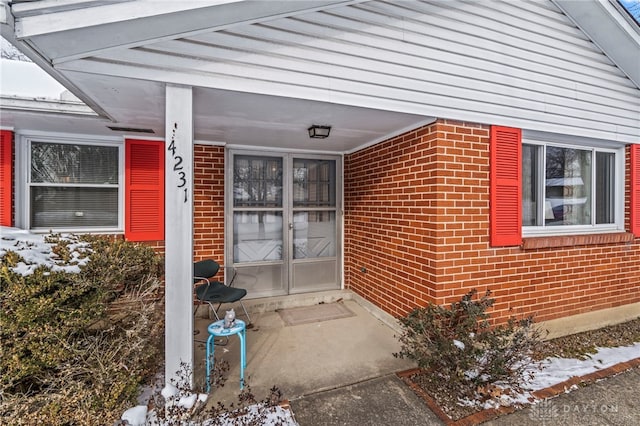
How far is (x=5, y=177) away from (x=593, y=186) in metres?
7.53

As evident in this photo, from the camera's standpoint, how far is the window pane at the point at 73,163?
3676 mm

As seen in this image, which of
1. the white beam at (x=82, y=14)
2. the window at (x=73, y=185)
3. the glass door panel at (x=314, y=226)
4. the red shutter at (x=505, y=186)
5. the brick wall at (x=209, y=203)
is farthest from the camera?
the glass door panel at (x=314, y=226)

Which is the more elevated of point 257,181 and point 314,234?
point 257,181

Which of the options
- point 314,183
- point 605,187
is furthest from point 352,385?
point 605,187

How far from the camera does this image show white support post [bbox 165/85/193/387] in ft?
7.30

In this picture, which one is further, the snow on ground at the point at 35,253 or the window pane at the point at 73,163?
the window pane at the point at 73,163

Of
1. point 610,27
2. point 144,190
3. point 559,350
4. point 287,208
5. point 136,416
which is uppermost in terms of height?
point 610,27

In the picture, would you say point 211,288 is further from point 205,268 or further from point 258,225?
point 258,225

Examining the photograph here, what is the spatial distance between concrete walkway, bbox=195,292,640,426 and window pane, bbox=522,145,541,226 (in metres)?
1.78

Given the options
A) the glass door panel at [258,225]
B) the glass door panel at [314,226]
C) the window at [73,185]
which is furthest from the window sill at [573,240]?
the window at [73,185]

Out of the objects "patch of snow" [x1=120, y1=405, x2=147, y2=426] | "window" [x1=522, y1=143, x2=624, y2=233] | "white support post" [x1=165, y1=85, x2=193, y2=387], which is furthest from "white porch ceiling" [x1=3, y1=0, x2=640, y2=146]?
"patch of snow" [x1=120, y1=405, x2=147, y2=426]

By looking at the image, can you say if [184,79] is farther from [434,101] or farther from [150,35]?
[434,101]

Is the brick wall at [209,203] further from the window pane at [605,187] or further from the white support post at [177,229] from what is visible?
the window pane at [605,187]

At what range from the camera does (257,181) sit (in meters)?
4.61
